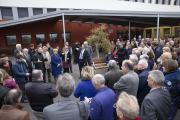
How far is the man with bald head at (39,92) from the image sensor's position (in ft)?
14.1

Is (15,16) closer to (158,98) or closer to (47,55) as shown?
(47,55)

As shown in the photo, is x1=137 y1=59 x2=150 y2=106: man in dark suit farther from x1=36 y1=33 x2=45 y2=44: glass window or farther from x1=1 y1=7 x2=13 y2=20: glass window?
x1=1 y1=7 x2=13 y2=20: glass window

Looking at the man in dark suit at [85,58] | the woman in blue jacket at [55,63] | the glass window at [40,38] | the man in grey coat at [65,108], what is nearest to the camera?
the man in grey coat at [65,108]

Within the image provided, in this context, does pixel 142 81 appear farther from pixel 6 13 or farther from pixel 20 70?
pixel 6 13

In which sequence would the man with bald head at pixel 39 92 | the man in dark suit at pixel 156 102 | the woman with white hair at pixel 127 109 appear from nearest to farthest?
the woman with white hair at pixel 127 109
the man in dark suit at pixel 156 102
the man with bald head at pixel 39 92

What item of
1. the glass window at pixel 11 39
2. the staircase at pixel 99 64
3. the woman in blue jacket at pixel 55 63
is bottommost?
the staircase at pixel 99 64

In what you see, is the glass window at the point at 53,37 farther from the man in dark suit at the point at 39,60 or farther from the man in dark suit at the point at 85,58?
the man in dark suit at the point at 39,60

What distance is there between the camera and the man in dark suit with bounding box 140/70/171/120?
3301mm

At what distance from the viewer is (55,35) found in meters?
22.3

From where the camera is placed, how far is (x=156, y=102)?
334 centimetres

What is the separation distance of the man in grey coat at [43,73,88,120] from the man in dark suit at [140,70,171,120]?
0.86m

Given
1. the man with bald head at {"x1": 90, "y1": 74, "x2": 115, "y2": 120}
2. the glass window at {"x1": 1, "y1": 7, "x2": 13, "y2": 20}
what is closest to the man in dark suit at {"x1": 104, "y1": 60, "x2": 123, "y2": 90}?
the man with bald head at {"x1": 90, "y1": 74, "x2": 115, "y2": 120}

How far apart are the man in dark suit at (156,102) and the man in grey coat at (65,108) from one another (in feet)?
2.81

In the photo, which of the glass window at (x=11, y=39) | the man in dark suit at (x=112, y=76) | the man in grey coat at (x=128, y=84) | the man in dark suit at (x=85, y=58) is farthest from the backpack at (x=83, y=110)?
the glass window at (x=11, y=39)
